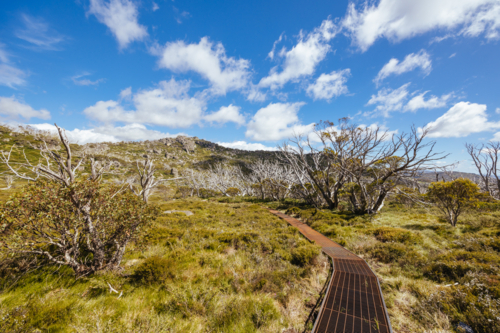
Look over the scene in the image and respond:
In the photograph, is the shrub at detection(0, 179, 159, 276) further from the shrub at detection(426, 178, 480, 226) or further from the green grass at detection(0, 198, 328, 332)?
the shrub at detection(426, 178, 480, 226)

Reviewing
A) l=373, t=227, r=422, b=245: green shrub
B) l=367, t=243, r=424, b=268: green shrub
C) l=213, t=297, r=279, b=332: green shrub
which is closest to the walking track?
l=213, t=297, r=279, b=332: green shrub

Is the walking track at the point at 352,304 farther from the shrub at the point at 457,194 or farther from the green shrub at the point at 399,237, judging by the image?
the shrub at the point at 457,194

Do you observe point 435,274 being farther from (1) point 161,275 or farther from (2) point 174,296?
(1) point 161,275

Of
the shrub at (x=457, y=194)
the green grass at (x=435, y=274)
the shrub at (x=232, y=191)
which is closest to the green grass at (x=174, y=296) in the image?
the green grass at (x=435, y=274)

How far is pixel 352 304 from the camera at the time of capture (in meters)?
4.50

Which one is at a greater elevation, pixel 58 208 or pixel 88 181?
pixel 88 181

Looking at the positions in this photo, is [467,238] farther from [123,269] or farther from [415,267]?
[123,269]

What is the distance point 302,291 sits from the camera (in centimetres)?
523

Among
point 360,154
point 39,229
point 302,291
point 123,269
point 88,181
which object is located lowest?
point 302,291

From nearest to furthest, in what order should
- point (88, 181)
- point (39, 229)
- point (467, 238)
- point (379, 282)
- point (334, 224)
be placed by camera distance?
1. point (39, 229)
2. point (88, 181)
3. point (379, 282)
4. point (467, 238)
5. point (334, 224)

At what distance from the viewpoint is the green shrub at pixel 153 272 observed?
497 cm

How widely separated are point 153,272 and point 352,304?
18.2ft

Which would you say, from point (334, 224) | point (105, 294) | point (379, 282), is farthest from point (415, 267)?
point (105, 294)

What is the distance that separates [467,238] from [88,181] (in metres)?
15.8
